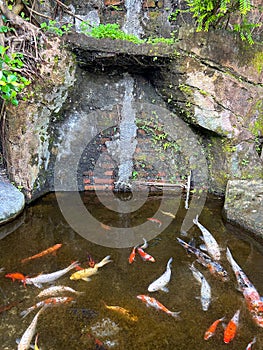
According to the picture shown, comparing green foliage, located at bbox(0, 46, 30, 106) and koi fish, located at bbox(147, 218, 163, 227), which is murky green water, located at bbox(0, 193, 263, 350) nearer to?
koi fish, located at bbox(147, 218, 163, 227)

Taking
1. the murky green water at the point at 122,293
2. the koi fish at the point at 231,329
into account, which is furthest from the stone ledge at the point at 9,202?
the koi fish at the point at 231,329

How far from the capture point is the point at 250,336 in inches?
93.7

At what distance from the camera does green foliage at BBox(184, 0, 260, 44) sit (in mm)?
3643

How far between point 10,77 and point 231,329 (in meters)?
3.07

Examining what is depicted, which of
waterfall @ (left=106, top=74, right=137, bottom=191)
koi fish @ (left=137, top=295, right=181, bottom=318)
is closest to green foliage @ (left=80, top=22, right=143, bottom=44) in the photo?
waterfall @ (left=106, top=74, right=137, bottom=191)

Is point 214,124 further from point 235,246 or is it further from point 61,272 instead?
point 61,272

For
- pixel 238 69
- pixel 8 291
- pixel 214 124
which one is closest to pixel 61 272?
pixel 8 291

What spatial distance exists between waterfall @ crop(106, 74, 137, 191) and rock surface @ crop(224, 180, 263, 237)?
5.24 ft

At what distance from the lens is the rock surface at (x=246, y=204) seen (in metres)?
3.84

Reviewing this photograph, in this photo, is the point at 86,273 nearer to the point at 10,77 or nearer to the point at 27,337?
the point at 27,337

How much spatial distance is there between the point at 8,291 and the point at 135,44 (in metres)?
3.36

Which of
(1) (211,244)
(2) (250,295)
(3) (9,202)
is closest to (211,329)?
(2) (250,295)

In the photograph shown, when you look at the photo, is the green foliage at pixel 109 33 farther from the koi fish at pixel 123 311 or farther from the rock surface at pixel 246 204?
the koi fish at pixel 123 311

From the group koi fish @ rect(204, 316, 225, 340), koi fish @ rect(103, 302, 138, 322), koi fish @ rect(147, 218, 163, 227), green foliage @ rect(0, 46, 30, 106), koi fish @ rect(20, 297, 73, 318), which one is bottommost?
koi fish @ rect(204, 316, 225, 340)
